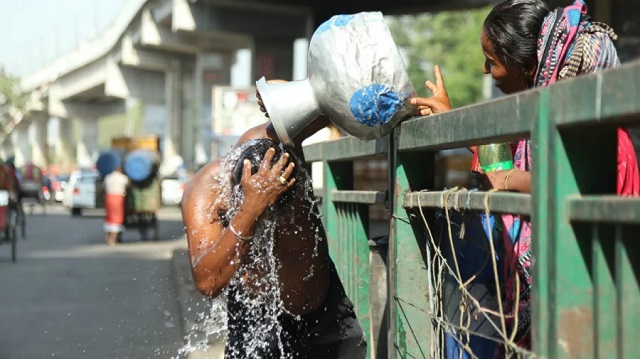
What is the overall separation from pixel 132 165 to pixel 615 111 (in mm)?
19636

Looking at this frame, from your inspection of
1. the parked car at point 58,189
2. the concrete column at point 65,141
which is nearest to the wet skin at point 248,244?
the parked car at point 58,189

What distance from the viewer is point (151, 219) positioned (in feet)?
67.9

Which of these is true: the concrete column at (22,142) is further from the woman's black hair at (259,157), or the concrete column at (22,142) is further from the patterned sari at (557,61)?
the patterned sari at (557,61)

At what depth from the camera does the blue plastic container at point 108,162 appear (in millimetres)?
22703

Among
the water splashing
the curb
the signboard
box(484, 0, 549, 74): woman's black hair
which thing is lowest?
the curb

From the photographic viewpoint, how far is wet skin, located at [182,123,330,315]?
3035 mm

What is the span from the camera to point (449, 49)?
206 feet

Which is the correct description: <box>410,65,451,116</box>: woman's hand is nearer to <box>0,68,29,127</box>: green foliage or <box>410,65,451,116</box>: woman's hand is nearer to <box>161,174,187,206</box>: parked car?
<box>161,174,187,206</box>: parked car

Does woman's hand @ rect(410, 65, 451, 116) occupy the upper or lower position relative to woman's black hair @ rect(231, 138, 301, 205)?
upper

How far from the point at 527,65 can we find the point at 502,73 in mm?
108

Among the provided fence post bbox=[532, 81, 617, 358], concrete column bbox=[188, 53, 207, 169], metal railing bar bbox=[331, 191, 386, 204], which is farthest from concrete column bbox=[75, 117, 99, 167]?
fence post bbox=[532, 81, 617, 358]

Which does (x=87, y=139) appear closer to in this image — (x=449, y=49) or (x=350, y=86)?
(x=449, y=49)

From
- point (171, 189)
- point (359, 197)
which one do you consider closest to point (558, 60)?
point (359, 197)

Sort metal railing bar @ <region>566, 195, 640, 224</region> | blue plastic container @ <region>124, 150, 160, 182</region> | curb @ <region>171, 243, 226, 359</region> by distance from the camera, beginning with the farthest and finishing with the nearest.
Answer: blue plastic container @ <region>124, 150, 160, 182</region> < curb @ <region>171, 243, 226, 359</region> < metal railing bar @ <region>566, 195, 640, 224</region>
